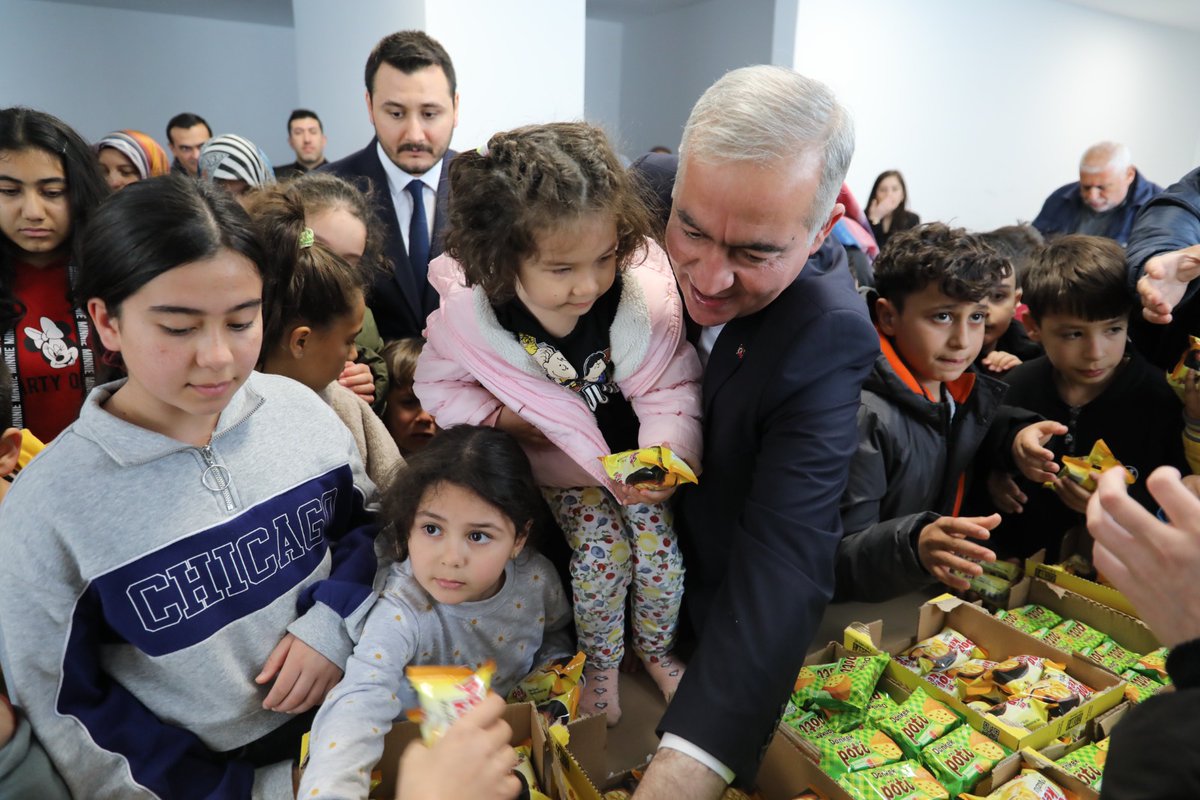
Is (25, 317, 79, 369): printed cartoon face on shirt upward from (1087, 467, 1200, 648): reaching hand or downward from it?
downward

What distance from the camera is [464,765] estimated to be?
3.20ft

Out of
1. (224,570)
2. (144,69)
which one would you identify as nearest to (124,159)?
(224,570)

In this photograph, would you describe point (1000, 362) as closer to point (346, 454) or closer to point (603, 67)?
point (346, 454)

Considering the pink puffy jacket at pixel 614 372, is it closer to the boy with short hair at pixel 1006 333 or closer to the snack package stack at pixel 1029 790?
the snack package stack at pixel 1029 790

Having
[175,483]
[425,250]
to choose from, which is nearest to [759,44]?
[425,250]

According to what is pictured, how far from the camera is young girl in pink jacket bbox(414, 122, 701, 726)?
133 centimetres

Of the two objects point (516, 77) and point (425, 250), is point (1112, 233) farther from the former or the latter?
point (425, 250)

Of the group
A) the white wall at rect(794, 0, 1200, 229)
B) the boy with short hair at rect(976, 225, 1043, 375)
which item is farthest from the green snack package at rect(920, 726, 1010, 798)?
the white wall at rect(794, 0, 1200, 229)

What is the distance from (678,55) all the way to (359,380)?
8437 mm

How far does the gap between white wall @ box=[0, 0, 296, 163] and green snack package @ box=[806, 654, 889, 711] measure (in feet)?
30.7

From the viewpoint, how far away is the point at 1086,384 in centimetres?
224

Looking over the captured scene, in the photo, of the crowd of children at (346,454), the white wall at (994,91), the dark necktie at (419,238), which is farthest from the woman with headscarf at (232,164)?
the white wall at (994,91)

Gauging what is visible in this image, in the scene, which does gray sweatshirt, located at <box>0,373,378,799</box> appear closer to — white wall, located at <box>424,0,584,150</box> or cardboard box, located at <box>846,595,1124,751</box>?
cardboard box, located at <box>846,595,1124,751</box>

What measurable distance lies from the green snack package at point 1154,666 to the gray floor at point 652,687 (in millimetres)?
483
